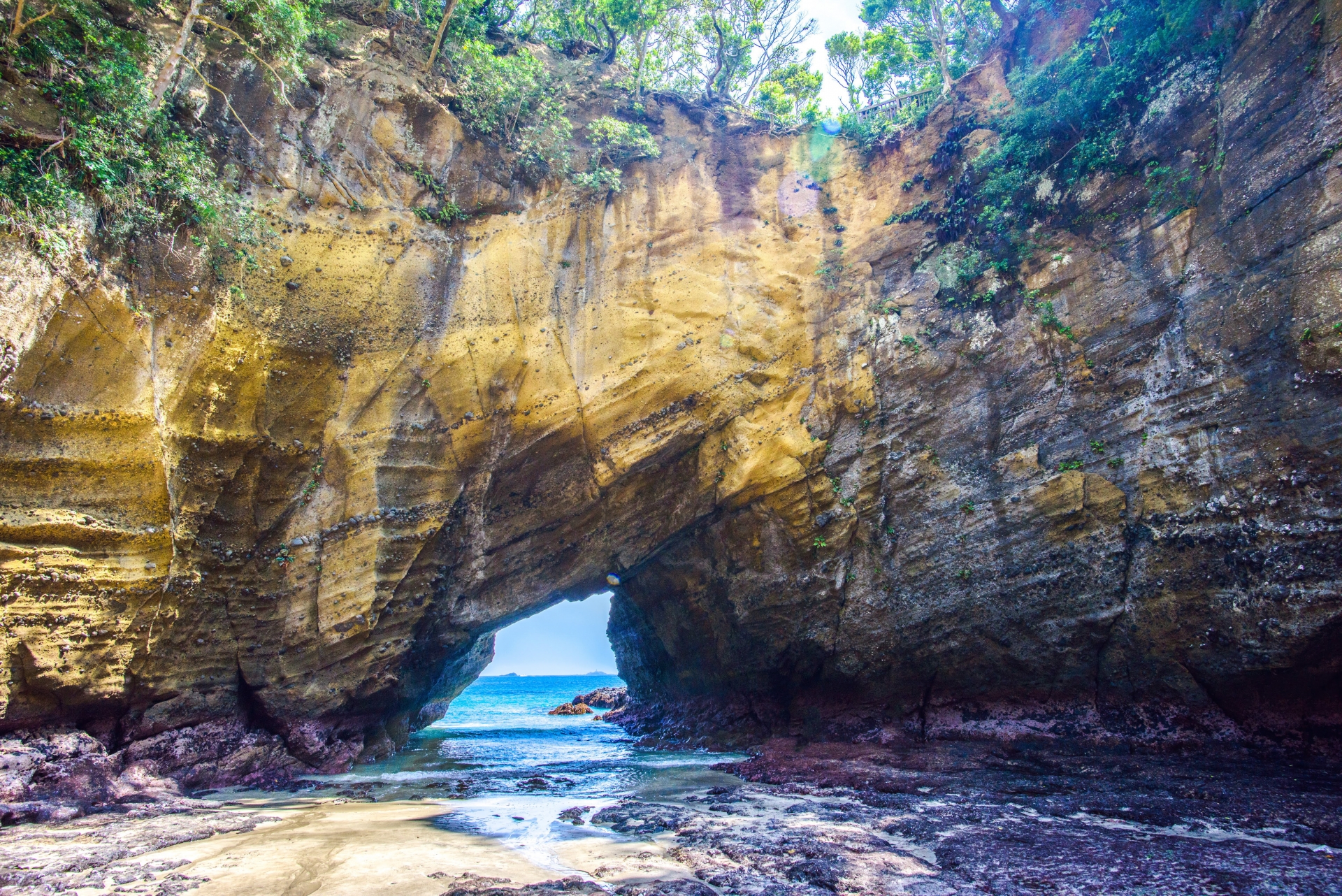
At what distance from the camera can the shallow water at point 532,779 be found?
606 cm

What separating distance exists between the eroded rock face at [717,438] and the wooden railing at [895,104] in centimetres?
167

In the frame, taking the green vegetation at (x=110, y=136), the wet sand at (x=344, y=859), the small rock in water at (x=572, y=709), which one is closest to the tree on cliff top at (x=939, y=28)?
the green vegetation at (x=110, y=136)

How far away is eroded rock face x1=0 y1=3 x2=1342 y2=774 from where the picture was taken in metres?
7.61

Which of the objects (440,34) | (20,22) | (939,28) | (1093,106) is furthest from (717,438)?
(939,28)

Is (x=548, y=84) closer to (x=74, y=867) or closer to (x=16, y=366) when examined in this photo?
(x=16, y=366)

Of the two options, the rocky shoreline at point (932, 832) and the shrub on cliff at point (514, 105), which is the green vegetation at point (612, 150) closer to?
the shrub on cliff at point (514, 105)

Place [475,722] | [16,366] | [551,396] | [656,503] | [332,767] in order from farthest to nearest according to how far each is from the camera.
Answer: [475,722] < [656,503] < [551,396] < [332,767] < [16,366]

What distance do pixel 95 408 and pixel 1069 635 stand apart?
44.2 ft

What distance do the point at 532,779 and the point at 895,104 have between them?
16.1 meters

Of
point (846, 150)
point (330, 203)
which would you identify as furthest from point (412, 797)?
point (846, 150)

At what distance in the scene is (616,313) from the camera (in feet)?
39.2

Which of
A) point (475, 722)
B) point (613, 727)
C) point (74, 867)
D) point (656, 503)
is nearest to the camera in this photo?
point (74, 867)

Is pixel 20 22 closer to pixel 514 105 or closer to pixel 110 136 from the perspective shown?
pixel 110 136

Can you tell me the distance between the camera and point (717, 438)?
11.9m
